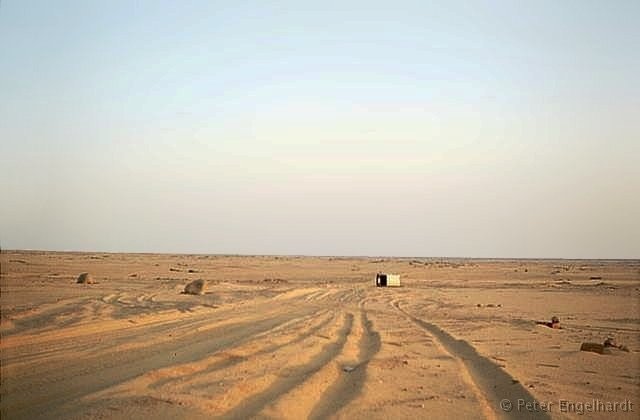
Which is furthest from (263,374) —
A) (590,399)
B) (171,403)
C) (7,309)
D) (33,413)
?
(7,309)

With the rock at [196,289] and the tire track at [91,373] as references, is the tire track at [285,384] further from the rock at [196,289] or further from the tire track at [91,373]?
the rock at [196,289]

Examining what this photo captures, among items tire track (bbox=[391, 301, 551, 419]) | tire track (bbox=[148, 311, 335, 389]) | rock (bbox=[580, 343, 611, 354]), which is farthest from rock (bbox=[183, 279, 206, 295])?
rock (bbox=[580, 343, 611, 354])

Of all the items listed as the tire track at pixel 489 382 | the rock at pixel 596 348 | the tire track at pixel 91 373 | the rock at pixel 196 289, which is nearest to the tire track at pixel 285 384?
the tire track at pixel 91 373

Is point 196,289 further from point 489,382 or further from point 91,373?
point 489,382

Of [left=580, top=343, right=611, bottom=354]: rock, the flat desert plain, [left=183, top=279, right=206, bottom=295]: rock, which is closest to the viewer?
the flat desert plain

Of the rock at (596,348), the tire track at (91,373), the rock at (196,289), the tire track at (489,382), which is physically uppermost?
the rock at (196,289)

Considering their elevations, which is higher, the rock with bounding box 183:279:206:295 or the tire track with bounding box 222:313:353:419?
the rock with bounding box 183:279:206:295

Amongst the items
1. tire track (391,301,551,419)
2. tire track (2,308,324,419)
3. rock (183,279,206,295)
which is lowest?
tire track (391,301,551,419)

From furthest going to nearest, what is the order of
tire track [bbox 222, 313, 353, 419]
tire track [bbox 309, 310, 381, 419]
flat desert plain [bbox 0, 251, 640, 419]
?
flat desert plain [bbox 0, 251, 640, 419] → tire track [bbox 309, 310, 381, 419] → tire track [bbox 222, 313, 353, 419]

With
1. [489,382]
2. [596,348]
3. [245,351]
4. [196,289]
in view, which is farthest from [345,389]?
[196,289]

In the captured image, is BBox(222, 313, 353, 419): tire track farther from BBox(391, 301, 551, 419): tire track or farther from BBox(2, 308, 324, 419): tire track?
BBox(391, 301, 551, 419): tire track

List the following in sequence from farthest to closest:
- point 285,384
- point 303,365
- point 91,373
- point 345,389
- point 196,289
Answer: point 196,289, point 303,365, point 91,373, point 285,384, point 345,389

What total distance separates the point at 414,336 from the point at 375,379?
5422mm

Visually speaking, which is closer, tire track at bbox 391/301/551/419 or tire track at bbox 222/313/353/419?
tire track at bbox 222/313/353/419
